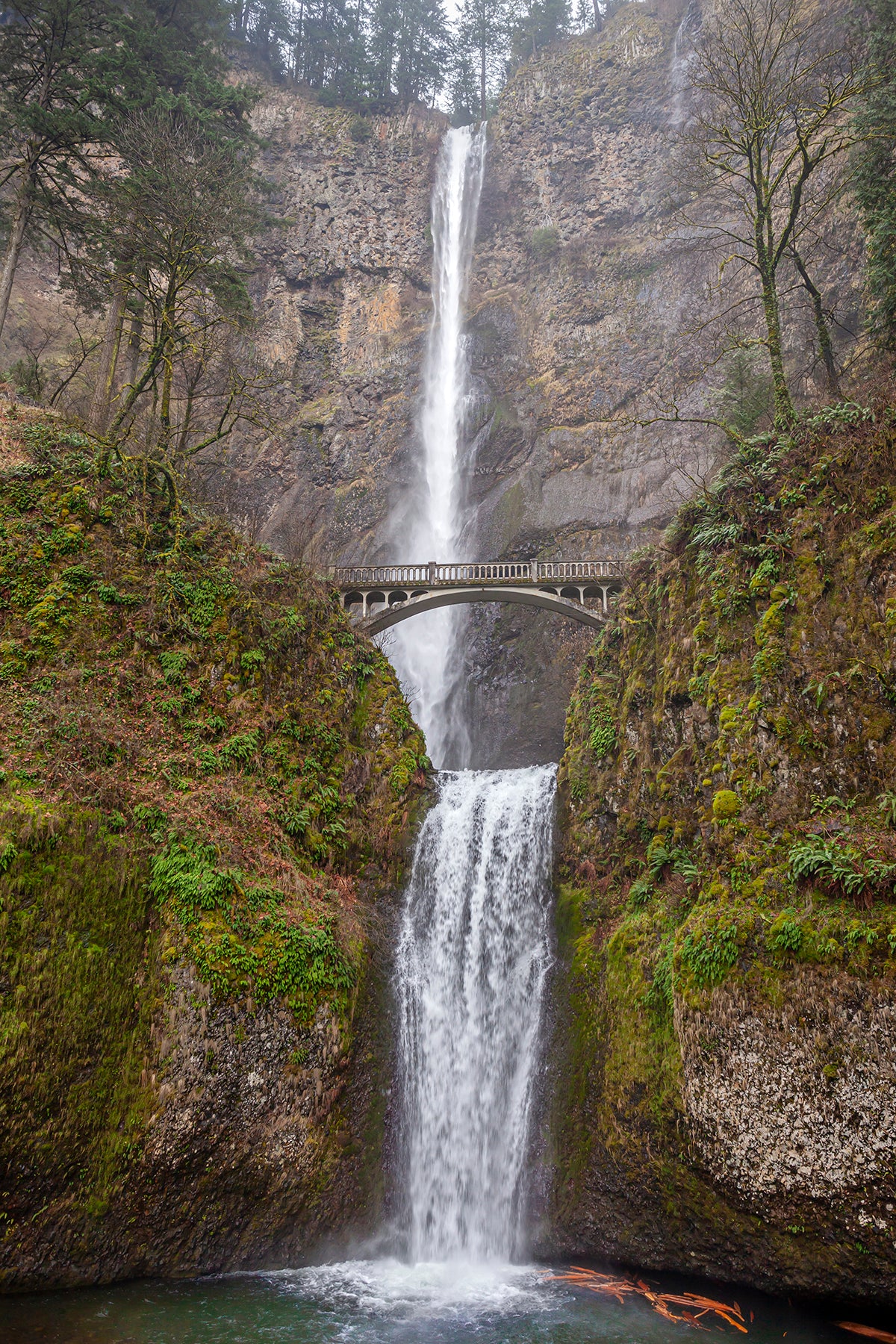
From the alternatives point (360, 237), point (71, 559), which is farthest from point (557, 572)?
point (360, 237)

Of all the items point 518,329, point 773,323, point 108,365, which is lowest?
point 773,323

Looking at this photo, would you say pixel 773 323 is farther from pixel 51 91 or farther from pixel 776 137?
pixel 51 91

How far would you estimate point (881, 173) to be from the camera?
1368 centimetres

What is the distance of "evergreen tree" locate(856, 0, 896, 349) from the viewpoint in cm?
1278

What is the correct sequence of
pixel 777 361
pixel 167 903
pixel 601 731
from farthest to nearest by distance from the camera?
1. pixel 601 731
2. pixel 777 361
3. pixel 167 903

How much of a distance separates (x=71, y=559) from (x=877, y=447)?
12.4m

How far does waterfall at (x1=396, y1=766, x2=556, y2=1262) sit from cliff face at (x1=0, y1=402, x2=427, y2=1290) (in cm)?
68

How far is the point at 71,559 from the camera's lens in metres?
11.8

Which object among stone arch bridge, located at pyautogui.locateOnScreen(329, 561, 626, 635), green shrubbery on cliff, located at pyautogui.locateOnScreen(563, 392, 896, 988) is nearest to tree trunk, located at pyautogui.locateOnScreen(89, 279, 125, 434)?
stone arch bridge, located at pyautogui.locateOnScreen(329, 561, 626, 635)

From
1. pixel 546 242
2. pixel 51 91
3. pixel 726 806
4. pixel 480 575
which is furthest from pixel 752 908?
pixel 546 242

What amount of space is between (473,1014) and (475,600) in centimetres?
1421

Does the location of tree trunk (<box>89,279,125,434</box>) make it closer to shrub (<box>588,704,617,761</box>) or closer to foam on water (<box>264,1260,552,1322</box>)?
shrub (<box>588,704,617,761</box>)

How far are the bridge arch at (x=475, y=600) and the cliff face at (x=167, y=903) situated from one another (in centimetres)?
908

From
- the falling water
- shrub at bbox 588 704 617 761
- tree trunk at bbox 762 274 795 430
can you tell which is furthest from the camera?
the falling water
